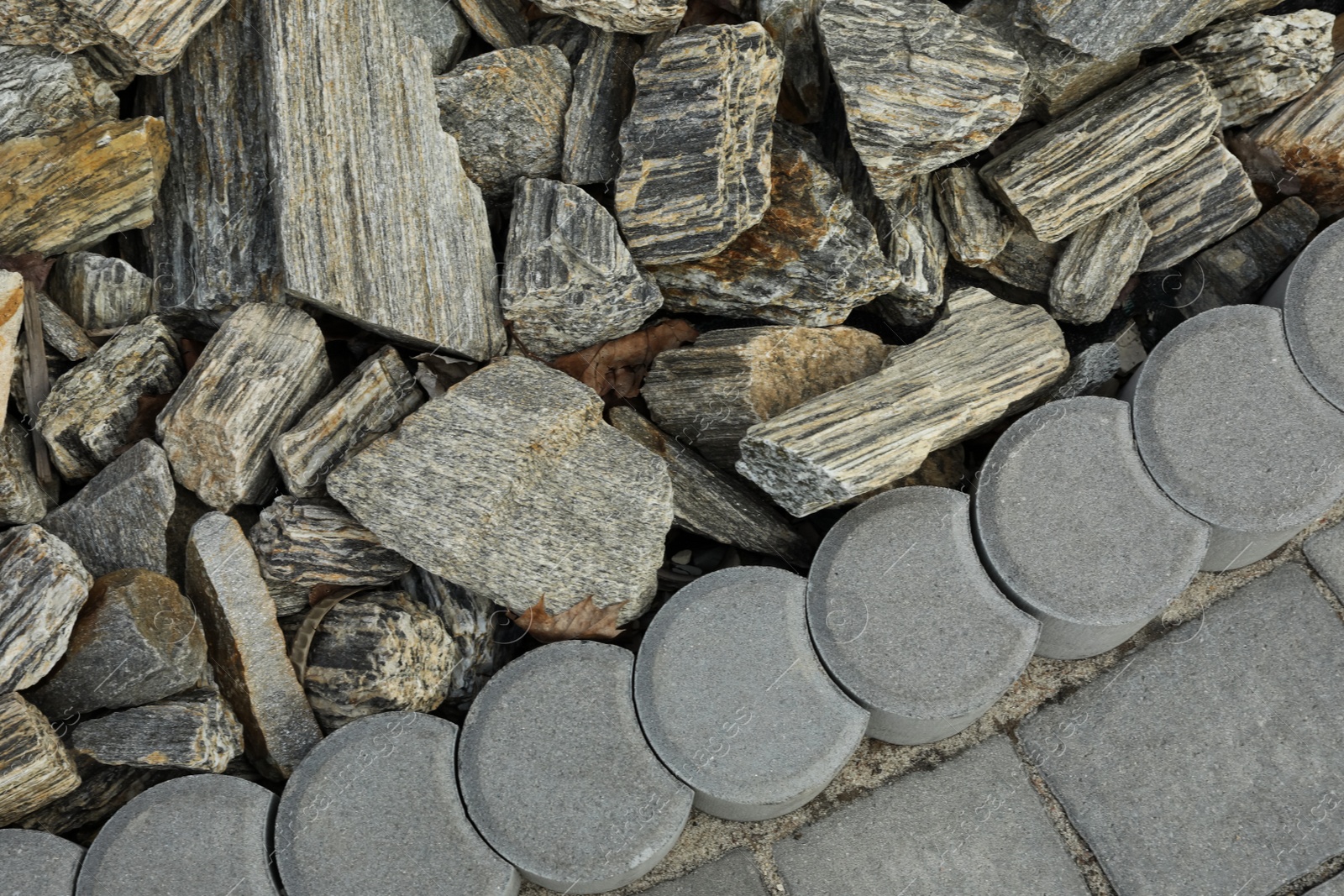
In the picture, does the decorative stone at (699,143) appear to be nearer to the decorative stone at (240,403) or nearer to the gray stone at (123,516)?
the decorative stone at (240,403)

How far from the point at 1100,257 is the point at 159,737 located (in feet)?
7.54

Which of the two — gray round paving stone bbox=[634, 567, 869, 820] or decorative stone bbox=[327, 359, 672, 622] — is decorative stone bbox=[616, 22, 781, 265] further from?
gray round paving stone bbox=[634, 567, 869, 820]

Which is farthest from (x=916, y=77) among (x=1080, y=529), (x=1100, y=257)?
(x=1080, y=529)

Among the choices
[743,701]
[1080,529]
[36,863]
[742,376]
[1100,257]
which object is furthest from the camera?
[1100,257]

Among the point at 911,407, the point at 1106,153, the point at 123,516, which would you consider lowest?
the point at 911,407

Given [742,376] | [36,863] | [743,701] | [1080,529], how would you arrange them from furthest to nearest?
[742,376] < [1080,529] < [743,701] < [36,863]

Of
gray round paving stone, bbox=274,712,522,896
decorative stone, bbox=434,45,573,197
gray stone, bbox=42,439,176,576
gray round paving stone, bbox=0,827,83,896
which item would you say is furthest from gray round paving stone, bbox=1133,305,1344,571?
gray round paving stone, bbox=0,827,83,896

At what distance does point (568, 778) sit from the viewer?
210 centimetres

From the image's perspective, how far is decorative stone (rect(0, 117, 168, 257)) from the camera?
2.16m

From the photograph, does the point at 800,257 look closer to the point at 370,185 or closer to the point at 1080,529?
the point at 1080,529

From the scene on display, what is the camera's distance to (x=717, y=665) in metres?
2.16

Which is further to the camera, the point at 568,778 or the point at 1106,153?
the point at 1106,153

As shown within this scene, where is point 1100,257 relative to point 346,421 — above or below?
below

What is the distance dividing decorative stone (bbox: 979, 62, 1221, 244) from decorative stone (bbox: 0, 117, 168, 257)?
1.89 meters
